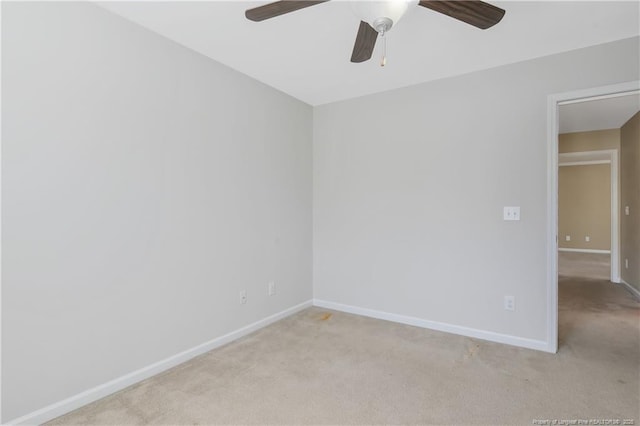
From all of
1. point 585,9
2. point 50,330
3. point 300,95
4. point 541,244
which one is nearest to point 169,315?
point 50,330

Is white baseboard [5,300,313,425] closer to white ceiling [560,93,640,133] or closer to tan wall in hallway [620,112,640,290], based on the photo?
white ceiling [560,93,640,133]

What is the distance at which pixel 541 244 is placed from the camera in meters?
2.58

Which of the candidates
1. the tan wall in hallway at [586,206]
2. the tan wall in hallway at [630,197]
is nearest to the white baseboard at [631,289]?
the tan wall in hallway at [630,197]

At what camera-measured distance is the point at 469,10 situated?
5.12 feet

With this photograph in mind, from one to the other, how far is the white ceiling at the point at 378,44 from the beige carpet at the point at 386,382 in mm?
2279

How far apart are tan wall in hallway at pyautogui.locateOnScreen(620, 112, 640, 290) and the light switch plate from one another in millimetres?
2629

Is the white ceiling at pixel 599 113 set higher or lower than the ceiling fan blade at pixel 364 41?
higher

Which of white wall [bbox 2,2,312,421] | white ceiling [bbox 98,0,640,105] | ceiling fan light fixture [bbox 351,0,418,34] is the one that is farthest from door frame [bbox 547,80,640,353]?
white wall [bbox 2,2,312,421]

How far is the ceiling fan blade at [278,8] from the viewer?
152 centimetres

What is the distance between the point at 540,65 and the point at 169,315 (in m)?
3.38

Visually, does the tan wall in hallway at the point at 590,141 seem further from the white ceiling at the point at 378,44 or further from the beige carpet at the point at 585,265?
the white ceiling at the point at 378,44

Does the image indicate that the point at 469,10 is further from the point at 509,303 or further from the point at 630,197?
the point at 630,197

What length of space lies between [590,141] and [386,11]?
559 cm

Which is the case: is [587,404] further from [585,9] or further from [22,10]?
[22,10]
